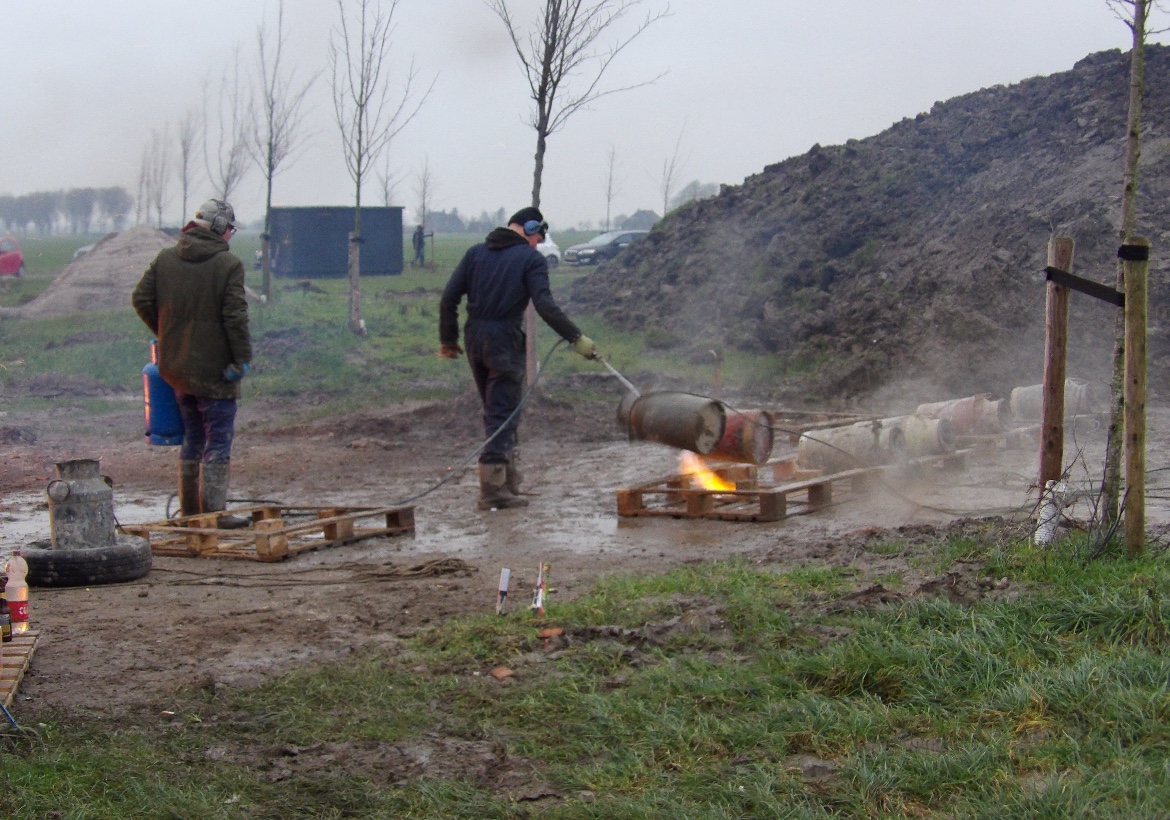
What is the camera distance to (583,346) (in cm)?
827

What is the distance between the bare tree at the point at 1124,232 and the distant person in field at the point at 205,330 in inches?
210

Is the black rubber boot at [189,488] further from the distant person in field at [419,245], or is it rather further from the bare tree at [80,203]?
the bare tree at [80,203]

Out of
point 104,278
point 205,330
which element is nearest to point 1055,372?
point 205,330

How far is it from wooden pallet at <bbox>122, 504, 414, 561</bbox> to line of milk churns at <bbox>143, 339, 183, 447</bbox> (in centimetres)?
76

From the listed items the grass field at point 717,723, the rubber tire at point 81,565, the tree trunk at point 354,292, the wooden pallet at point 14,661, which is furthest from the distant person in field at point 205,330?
the tree trunk at point 354,292

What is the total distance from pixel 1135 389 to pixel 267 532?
4.84 meters

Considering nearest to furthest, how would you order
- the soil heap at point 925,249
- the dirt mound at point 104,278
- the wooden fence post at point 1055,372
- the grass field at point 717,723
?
the grass field at point 717,723 → the wooden fence post at point 1055,372 → the soil heap at point 925,249 → the dirt mound at point 104,278

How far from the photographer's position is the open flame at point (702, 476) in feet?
28.5

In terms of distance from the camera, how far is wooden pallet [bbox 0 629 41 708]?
400 cm

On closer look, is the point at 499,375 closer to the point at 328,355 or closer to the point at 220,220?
the point at 220,220

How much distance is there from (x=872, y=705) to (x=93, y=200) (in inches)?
4438

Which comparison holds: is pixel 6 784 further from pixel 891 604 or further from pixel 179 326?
pixel 179 326

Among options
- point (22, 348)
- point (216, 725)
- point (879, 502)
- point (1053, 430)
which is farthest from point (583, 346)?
point (22, 348)

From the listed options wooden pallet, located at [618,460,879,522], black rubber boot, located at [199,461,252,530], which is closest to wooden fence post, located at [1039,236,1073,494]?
wooden pallet, located at [618,460,879,522]
